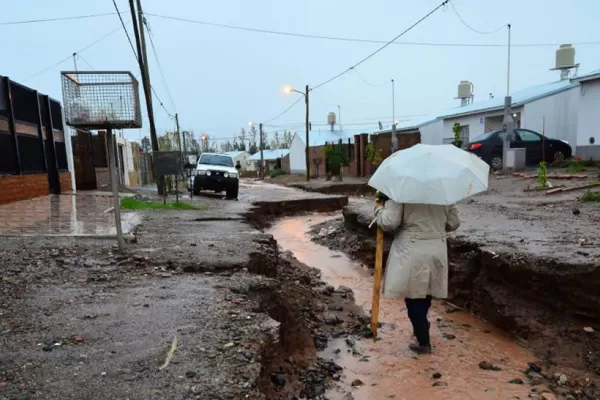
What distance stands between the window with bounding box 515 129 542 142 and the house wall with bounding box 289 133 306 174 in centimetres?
2810

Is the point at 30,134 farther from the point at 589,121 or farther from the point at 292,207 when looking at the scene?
the point at 589,121

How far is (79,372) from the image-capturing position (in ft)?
8.40

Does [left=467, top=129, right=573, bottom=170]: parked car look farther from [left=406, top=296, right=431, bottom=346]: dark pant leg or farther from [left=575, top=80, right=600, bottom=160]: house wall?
[left=406, top=296, right=431, bottom=346]: dark pant leg

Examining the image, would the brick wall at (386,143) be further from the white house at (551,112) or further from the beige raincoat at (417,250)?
the beige raincoat at (417,250)

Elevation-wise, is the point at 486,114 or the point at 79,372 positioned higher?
the point at 486,114

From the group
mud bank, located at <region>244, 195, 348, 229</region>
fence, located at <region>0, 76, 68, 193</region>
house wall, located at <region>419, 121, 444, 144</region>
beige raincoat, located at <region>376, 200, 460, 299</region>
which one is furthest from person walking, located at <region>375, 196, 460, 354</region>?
house wall, located at <region>419, 121, 444, 144</region>

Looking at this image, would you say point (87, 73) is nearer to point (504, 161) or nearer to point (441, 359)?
point (441, 359)

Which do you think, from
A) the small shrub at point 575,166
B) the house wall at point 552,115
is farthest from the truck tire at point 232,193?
the house wall at point 552,115

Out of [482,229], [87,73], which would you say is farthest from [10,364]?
[482,229]

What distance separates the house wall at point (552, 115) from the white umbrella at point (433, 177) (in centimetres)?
1900

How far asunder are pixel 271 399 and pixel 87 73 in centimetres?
394

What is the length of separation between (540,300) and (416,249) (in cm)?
195

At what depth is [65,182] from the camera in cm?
1503

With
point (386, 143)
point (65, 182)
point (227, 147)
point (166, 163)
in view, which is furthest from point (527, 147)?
point (227, 147)
